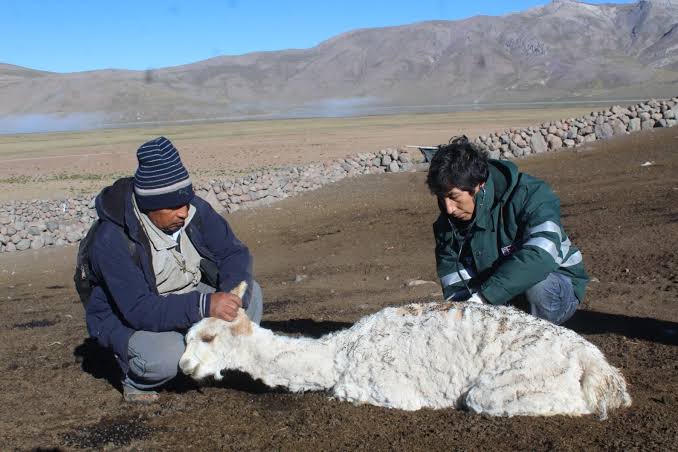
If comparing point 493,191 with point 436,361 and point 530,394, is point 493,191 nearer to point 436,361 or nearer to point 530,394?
point 436,361

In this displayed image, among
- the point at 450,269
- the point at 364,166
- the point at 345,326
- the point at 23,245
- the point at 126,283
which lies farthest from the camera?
the point at 364,166

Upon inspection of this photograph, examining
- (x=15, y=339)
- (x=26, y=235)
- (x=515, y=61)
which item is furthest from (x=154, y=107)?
(x=15, y=339)

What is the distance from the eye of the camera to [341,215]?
16.5m

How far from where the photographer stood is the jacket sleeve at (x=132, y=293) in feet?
17.4

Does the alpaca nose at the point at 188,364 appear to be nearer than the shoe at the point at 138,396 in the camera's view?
Yes

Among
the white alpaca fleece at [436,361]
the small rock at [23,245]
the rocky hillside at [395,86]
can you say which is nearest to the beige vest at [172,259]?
the white alpaca fleece at [436,361]

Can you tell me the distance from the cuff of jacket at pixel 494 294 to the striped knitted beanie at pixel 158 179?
213 cm

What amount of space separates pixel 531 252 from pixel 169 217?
95.9 inches

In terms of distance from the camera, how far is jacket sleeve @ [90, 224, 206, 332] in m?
5.30

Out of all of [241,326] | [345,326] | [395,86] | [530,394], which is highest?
[241,326]

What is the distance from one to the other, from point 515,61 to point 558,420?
193 m

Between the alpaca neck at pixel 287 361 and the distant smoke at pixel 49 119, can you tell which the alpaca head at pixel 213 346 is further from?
the distant smoke at pixel 49 119

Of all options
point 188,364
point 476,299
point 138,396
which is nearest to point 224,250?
point 188,364

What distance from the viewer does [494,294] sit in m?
5.28
